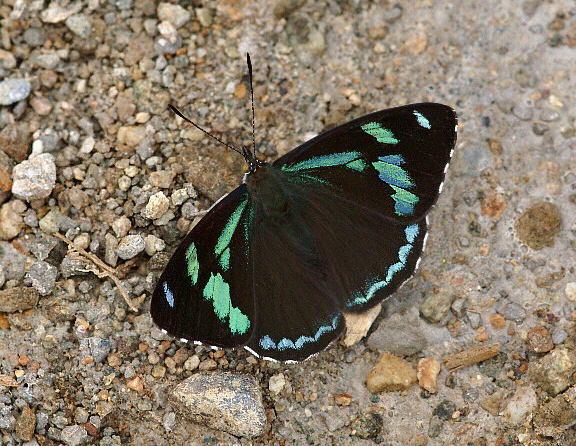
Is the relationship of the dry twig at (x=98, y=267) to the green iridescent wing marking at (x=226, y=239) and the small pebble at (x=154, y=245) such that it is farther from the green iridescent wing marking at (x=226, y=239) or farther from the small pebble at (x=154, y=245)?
the green iridescent wing marking at (x=226, y=239)

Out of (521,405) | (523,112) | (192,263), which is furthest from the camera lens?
(523,112)

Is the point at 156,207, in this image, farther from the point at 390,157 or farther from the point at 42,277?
the point at 390,157

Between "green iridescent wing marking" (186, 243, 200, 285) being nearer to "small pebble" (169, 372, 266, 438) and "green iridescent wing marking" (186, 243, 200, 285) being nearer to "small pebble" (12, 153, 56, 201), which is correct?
"small pebble" (169, 372, 266, 438)

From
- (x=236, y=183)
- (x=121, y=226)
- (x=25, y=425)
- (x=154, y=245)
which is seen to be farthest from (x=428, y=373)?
(x=25, y=425)

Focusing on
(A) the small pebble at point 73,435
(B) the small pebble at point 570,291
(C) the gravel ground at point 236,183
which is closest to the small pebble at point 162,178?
(C) the gravel ground at point 236,183

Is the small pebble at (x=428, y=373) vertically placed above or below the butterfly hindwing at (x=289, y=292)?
below

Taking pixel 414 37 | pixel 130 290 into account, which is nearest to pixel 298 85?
pixel 414 37

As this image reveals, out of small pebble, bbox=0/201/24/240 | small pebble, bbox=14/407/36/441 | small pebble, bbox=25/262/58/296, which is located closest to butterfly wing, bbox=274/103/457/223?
small pebble, bbox=25/262/58/296
